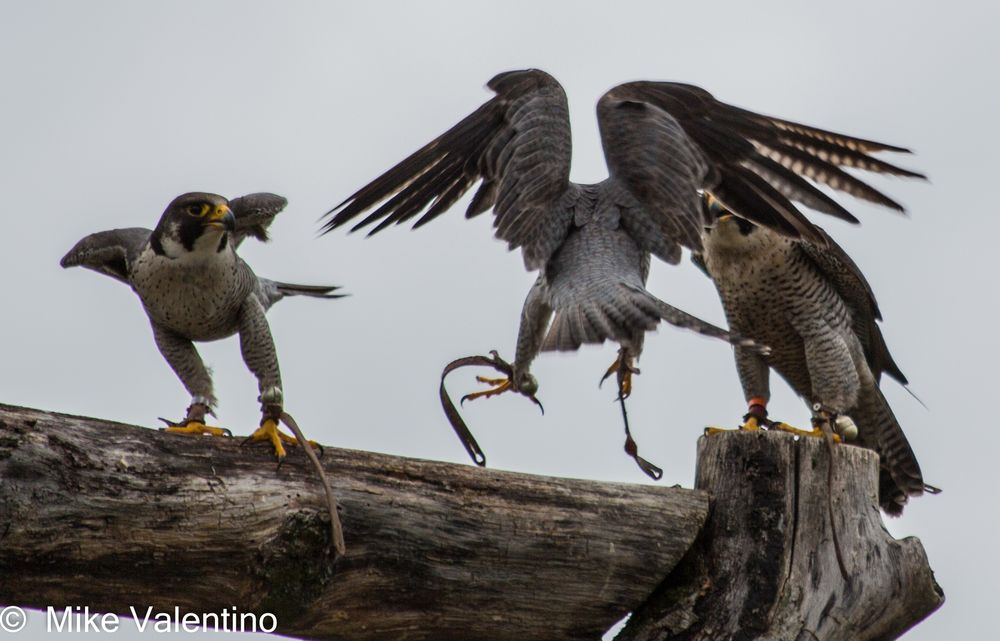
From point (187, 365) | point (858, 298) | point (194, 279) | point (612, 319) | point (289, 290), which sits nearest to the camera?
point (612, 319)

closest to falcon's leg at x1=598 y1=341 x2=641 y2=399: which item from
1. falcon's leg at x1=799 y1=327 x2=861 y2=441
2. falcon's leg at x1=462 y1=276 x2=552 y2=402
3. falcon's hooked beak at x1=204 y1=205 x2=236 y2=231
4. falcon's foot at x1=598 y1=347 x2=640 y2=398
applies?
falcon's foot at x1=598 y1=347 x2=640 y2=398

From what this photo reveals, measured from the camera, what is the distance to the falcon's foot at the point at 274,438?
2809 millimetres

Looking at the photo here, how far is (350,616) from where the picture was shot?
2.87 metres

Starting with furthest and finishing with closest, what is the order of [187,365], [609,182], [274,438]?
[187,365] < [609,182] < [274,438]

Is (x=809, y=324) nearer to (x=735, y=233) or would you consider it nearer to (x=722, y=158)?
(x=735, y=233)

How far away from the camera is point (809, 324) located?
203 inches

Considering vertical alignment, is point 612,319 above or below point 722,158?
below

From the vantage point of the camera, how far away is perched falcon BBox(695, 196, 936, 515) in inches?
201

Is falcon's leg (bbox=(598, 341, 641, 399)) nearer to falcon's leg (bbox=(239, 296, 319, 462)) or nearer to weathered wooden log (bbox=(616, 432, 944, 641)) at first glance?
weathered wooden log (bbox=(616, 432, 944, 641))

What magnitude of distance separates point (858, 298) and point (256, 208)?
8.85 ft

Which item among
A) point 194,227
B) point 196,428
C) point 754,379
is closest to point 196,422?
point 196,428

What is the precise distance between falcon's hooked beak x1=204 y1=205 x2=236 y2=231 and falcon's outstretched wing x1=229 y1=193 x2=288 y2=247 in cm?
25

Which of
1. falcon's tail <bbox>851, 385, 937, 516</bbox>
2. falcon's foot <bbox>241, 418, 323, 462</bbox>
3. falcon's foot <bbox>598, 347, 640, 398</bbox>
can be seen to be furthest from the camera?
falcon's tail <bbox>851, 385, 937, 516</bbox>

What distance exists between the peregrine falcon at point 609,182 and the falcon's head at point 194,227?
37 cm
